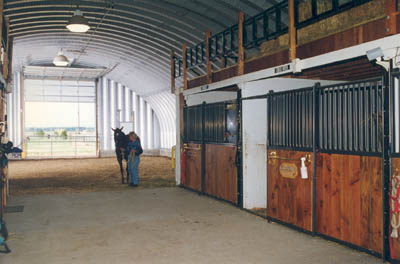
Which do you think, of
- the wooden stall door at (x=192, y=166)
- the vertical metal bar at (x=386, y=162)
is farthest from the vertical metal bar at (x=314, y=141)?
the wooden stall door at (x=192, y=166)

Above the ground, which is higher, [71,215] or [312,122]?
[312,122]

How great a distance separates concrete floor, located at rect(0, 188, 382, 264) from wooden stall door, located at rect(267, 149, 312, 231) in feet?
0.70

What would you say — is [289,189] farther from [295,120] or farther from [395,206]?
[395,206]

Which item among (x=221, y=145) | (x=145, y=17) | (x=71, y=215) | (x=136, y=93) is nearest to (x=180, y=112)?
(x=221, y=145)

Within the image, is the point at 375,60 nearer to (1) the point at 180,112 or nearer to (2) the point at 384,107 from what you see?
(2) the point at 384,107

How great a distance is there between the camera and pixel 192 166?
32.8 feet

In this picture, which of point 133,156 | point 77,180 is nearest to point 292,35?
point 133,156

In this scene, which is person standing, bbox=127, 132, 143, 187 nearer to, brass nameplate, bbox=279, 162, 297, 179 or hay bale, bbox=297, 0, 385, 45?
brass nameplate, bbox=279, 162, 297, 179

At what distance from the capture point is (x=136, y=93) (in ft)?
77.3

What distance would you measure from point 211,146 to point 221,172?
73 cm

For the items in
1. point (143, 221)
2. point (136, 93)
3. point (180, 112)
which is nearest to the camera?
point (143, 221)

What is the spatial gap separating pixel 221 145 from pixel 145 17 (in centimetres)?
571

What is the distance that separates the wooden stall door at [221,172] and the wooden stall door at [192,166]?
41cm

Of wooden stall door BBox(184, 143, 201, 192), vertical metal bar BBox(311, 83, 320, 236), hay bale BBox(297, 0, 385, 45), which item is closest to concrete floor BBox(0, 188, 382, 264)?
vertical metal bar BBox(311, 83, 320, 236)
